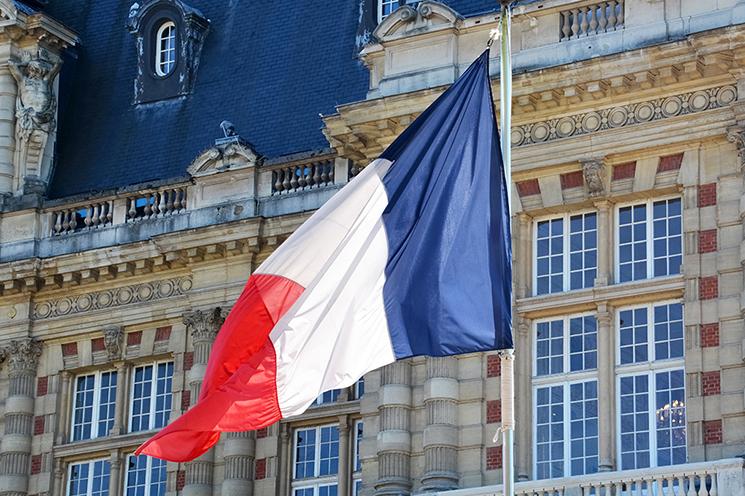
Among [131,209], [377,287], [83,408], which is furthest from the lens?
[131,209]

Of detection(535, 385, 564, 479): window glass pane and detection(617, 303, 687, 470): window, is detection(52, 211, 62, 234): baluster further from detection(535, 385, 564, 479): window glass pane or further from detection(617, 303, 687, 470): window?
detection(617, 303, 687, 470): window

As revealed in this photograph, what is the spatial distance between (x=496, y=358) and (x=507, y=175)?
7909 millimetres

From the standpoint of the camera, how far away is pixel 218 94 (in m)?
38.4

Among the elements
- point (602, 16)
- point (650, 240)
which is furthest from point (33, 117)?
point (650, 240)

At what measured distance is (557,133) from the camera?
31.6 metres

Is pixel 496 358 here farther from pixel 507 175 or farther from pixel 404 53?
pixel 507 175

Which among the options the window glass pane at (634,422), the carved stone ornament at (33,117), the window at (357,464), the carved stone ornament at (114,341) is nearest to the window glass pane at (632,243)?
the window glass pane at (634,422)

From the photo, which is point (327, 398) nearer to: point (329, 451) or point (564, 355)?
point (329, 451)

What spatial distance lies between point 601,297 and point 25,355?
1035cm

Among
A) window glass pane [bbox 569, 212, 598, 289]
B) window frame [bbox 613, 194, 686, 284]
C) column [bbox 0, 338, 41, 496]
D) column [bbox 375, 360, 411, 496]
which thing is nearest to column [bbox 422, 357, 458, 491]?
column [bbox 375, 360, 411, 496]

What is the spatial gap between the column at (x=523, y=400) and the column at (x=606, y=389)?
1.00 m

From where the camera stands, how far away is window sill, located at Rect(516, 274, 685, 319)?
3036 cm

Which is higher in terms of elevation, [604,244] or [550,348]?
[604,244]

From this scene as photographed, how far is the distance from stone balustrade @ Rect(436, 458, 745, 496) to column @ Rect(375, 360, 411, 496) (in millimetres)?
1905
